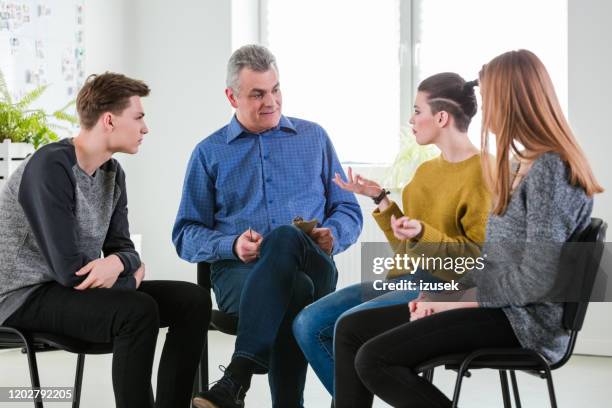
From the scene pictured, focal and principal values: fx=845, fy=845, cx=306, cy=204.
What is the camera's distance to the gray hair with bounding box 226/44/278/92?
9.21 feet

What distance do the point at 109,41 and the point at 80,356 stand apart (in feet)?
9.27

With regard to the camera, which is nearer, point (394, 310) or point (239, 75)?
point (394, 310)

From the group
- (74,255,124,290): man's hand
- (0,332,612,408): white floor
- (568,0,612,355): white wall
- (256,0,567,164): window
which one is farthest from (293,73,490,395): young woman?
(256,0,567,164): window

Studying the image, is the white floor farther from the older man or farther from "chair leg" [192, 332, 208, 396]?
the older man

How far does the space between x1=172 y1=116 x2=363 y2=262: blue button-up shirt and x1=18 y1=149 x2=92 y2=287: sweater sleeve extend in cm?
55

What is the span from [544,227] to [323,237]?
3.05 ft

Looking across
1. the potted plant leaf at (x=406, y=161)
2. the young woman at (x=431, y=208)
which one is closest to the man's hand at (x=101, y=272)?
the young woman at (x=431, y=208)

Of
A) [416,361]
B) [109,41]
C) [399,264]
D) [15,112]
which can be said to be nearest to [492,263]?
[416,361]

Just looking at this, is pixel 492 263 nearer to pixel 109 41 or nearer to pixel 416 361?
pixel 416 361

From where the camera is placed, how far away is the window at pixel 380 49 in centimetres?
455

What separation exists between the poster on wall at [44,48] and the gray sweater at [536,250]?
3.08 meters

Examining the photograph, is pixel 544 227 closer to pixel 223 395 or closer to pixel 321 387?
pixel 223 395

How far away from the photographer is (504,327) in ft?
6.08

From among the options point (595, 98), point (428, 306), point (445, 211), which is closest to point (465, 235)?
point (445, 211)
